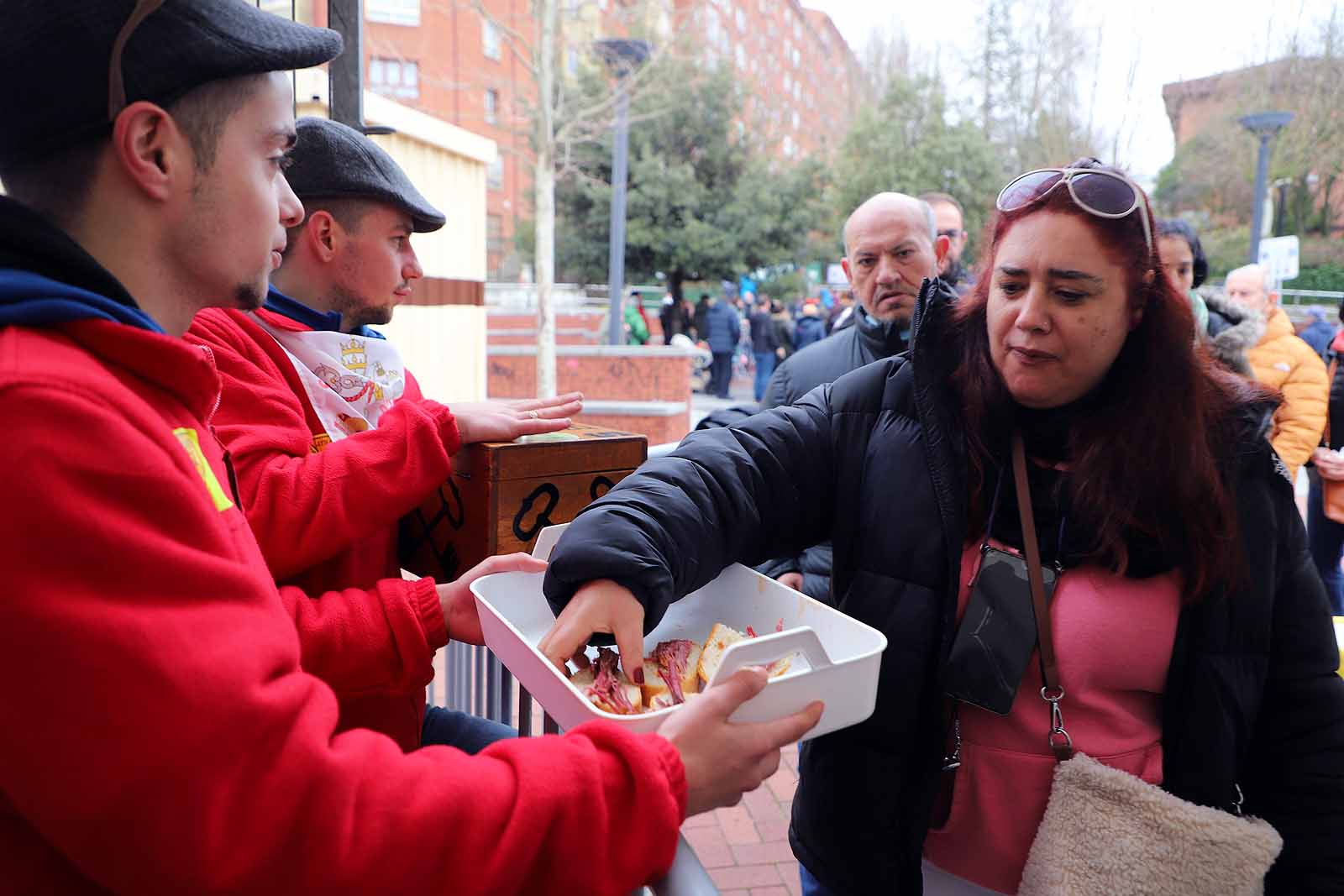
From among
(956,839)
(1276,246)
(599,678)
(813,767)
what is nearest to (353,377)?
(599,678)

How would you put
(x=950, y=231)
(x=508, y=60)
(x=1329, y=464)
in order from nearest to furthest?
(x=1329, y=464) < (x=950, y=231) < (x=508, y=60)

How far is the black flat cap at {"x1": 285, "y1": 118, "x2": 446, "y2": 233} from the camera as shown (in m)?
2.11

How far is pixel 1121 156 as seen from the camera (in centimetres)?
1977

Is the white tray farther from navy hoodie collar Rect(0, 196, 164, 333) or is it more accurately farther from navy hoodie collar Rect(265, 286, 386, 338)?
navy hoodie collar Rect(265, 286, 386, 338)

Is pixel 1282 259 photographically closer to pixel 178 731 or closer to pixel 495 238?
pixel 178 731

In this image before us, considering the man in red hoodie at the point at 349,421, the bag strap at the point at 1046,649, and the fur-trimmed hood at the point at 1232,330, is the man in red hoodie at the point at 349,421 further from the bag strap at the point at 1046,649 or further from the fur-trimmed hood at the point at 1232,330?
the fur-trimmed hood at the point at 1232,330

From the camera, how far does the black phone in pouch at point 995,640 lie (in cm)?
161

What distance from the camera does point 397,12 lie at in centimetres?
3033

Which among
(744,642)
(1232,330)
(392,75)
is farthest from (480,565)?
(392,75)

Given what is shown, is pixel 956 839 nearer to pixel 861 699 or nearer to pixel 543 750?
pixel 861 699

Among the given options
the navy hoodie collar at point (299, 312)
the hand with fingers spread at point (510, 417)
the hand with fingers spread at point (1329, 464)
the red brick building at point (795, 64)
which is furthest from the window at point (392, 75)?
the hand with fingers spread at point (510, 417)

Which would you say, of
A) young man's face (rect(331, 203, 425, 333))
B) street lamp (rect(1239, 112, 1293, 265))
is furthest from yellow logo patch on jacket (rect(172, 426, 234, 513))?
street lamp (rect(1239, 112, 1293, 265))

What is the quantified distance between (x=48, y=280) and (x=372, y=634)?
0.88 metres

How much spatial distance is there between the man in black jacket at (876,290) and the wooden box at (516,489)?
5.60 feet
